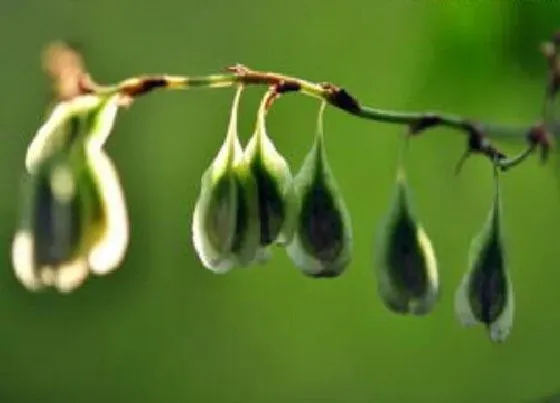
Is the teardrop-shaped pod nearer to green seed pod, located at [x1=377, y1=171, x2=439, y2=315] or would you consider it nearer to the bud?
the bud

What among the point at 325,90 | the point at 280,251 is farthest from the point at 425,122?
the point at 280,251

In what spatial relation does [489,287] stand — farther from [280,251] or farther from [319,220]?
[280,251]

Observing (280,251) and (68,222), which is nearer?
(68,222)

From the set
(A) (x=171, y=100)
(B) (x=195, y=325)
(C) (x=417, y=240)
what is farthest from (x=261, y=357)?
(C) (x=417, y=240)

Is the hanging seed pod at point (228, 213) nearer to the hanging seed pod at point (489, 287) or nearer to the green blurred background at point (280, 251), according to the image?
the hanging seed pod at point (489, 287)

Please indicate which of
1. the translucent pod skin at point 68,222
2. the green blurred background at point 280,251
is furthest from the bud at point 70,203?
the green blurred background at point 280,251

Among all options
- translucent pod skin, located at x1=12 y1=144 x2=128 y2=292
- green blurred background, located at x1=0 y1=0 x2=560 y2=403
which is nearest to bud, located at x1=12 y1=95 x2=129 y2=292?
translucent pod skin, located at x1=12 y1=144 x2=128 y2=292

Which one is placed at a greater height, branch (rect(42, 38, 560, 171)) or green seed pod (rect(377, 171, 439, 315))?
branch (rect(42, 38, 560, 171))
